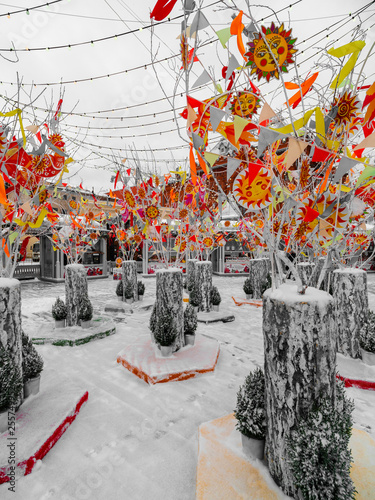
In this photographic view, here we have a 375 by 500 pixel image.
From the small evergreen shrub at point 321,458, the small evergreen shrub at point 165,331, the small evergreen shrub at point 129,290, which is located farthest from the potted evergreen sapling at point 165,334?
the small evergreen shrub at point 129,290

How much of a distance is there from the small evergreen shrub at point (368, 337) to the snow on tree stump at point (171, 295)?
9.75 feet

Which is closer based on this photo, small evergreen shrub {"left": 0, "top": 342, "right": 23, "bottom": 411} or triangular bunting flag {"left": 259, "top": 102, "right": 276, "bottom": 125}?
triangular bunting flag {"left": 259, "top": 102, "right": 276, "bottom": 125}

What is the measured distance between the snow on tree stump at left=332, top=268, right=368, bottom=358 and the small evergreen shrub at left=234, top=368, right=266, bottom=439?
271 cm

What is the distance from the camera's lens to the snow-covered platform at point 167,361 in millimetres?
3938

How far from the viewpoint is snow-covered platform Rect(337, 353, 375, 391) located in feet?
12.3

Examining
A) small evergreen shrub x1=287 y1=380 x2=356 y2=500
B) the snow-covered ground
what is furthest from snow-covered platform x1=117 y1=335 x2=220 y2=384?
small evergreen shrub x1=287 y1=380 x2=356 y2=500

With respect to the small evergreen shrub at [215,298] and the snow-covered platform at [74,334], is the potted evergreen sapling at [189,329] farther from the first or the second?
the small evergreen shrub at [215,298]

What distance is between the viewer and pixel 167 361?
4.34 metres

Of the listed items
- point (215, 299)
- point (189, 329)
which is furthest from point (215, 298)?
point (189, 329)

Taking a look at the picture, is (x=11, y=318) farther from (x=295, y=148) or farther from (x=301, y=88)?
(x=301, y=88)

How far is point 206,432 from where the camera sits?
263cm

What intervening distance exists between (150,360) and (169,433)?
1.58 meters

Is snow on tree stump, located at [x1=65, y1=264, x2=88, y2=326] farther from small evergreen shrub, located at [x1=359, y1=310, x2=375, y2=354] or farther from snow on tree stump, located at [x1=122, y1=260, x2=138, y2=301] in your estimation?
small evergreen shrub, located at [x1=359, y1=310, x2=375, y2=354]

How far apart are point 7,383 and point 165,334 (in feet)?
7.59
